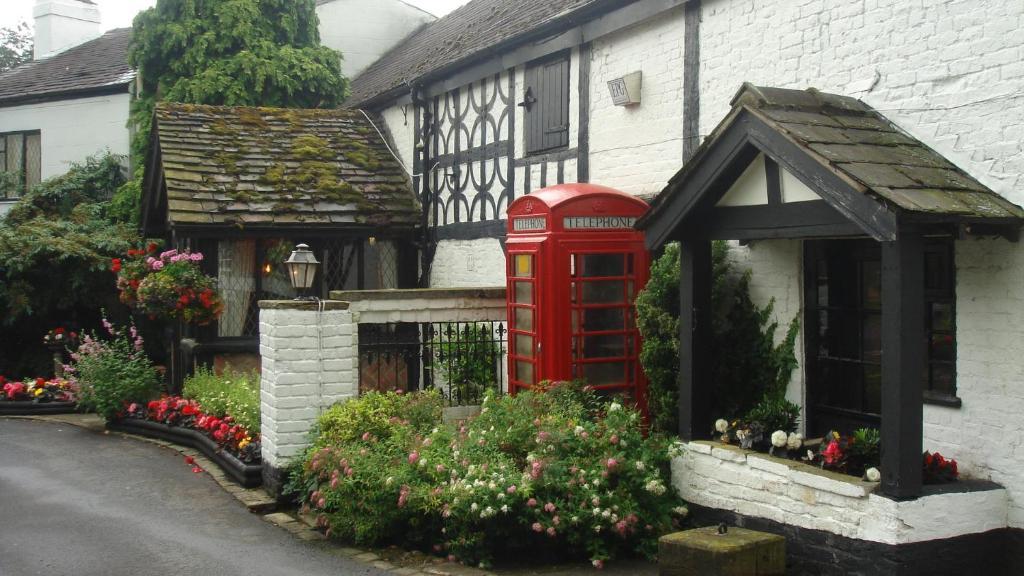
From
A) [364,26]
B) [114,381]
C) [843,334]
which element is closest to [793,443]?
[843,334]

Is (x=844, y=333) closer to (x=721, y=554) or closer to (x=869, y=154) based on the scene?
(x=869, y=154)

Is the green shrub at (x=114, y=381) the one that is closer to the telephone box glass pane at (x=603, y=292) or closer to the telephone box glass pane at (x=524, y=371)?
the telephone box glass pane at (x=524, y=371)

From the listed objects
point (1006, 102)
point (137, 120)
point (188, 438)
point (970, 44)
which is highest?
point (137, 120)

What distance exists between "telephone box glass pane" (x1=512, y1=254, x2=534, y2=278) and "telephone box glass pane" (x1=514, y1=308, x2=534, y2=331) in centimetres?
33

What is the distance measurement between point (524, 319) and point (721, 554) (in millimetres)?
3801

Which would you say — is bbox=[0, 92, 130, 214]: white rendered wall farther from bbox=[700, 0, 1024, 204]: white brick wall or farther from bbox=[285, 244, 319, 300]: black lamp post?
bbox=[700, 0, 1024, 204]: white brick wall

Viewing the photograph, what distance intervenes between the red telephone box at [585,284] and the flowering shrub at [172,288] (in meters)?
5.58

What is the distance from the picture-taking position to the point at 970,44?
653 cm

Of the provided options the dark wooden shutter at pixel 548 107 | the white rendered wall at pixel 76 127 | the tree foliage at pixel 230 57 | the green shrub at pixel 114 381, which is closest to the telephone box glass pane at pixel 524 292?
the dark wooden shutter at pixel 548 107

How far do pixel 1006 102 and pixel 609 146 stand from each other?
4.73 metres

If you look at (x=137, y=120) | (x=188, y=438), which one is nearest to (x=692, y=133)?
(x=188, y=438)

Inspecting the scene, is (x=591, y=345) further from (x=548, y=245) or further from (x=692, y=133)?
(x=692, y=133)

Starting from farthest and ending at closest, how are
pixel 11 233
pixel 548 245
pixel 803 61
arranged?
pixel 11 233, pixel 548 245, pixel 803 61

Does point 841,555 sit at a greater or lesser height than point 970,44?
lesser
